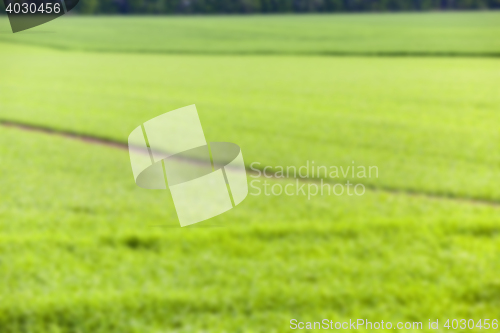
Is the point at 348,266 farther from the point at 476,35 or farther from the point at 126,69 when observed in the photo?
the point at 476,35

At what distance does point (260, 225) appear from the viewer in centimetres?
451

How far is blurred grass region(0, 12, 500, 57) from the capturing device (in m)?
33.7

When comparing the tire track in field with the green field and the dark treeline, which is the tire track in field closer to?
the green field

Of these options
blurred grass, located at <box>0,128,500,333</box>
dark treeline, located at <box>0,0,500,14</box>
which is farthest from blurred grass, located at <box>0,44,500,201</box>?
dark treeline, located at <box>0,0,500,14</box>

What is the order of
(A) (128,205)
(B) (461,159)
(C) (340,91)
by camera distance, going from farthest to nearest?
(C) (340,91)
(B) (461,159)
(A) (128,205)

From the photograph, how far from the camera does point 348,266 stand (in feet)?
12.3

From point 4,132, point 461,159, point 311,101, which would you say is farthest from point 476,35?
point 4,132

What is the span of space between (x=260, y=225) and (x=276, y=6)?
66158 mm

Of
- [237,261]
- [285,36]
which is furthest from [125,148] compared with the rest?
[285,36]

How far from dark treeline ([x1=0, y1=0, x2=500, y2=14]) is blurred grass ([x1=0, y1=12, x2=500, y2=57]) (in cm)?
784

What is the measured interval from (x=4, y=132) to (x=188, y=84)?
8792mm

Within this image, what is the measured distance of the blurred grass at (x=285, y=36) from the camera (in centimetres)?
3372
